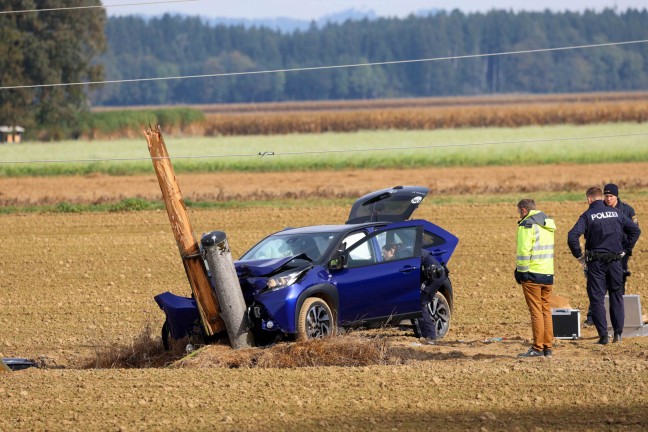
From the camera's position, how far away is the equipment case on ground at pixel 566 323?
15.7m

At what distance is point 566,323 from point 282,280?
373 centimetres

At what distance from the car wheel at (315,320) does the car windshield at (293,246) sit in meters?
0.76

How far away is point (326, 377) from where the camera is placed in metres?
12.9

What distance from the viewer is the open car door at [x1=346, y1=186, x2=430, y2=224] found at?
17.2 meters

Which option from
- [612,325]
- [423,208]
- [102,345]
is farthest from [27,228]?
[612,325]

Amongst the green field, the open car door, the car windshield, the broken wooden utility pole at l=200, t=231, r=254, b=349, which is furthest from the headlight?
the green field

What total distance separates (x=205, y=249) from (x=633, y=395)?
526 cm

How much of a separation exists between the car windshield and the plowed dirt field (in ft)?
5.30

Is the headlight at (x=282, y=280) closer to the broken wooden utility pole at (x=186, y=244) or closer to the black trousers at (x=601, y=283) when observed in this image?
the broken wooden utility pole at (x=186, y=244)

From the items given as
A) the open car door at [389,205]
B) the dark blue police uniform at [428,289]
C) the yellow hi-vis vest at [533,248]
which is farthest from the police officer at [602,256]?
the open car door at [389,205]

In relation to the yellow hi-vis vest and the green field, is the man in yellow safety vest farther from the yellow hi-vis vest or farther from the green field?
the green field

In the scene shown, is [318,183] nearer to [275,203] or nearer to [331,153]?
[275,203]

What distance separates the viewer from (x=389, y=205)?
17.4 m

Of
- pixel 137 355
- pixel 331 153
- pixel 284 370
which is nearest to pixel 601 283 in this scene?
pixel 284 370
